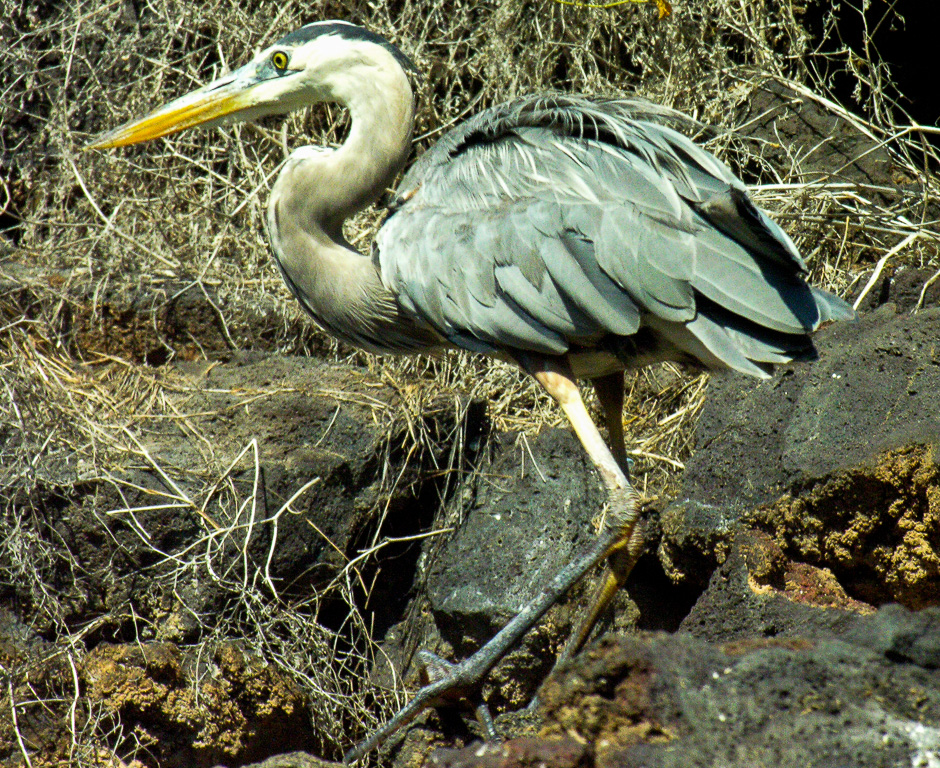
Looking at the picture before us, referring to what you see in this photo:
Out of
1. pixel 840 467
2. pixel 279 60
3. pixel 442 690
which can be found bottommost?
pixel 442 690

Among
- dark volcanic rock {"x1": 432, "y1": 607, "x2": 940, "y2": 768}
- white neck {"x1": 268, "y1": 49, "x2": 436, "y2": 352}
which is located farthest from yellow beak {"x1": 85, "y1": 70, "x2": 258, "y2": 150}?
dark volcanic rock {"x1": 432, "y1": 607, "x2": 940, "y2": 768}

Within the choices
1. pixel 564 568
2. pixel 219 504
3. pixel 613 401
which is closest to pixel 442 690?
pixel 564 568

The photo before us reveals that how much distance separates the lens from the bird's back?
2.77m

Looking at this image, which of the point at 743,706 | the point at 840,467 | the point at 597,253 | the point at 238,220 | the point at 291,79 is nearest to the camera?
the point at 743,706

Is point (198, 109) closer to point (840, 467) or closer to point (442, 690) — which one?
point (442, 690)

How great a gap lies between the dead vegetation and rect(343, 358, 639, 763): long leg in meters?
0.45

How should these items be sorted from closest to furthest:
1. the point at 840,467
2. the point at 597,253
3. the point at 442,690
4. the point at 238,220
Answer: the point at 840,467 → the point at 597,253 → the point at 442,690 → the point at 238,220

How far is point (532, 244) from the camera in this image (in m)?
2.88

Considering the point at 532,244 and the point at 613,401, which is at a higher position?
the point at 532,244

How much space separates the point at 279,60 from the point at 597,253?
133 cm

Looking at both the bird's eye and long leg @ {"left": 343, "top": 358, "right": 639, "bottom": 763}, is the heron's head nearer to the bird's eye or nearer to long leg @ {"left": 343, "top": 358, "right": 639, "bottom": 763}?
the bird's eye

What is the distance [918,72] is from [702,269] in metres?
2.39

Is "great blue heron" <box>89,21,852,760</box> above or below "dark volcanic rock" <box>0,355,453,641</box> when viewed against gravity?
above

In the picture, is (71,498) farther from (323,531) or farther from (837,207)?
(837,207)
